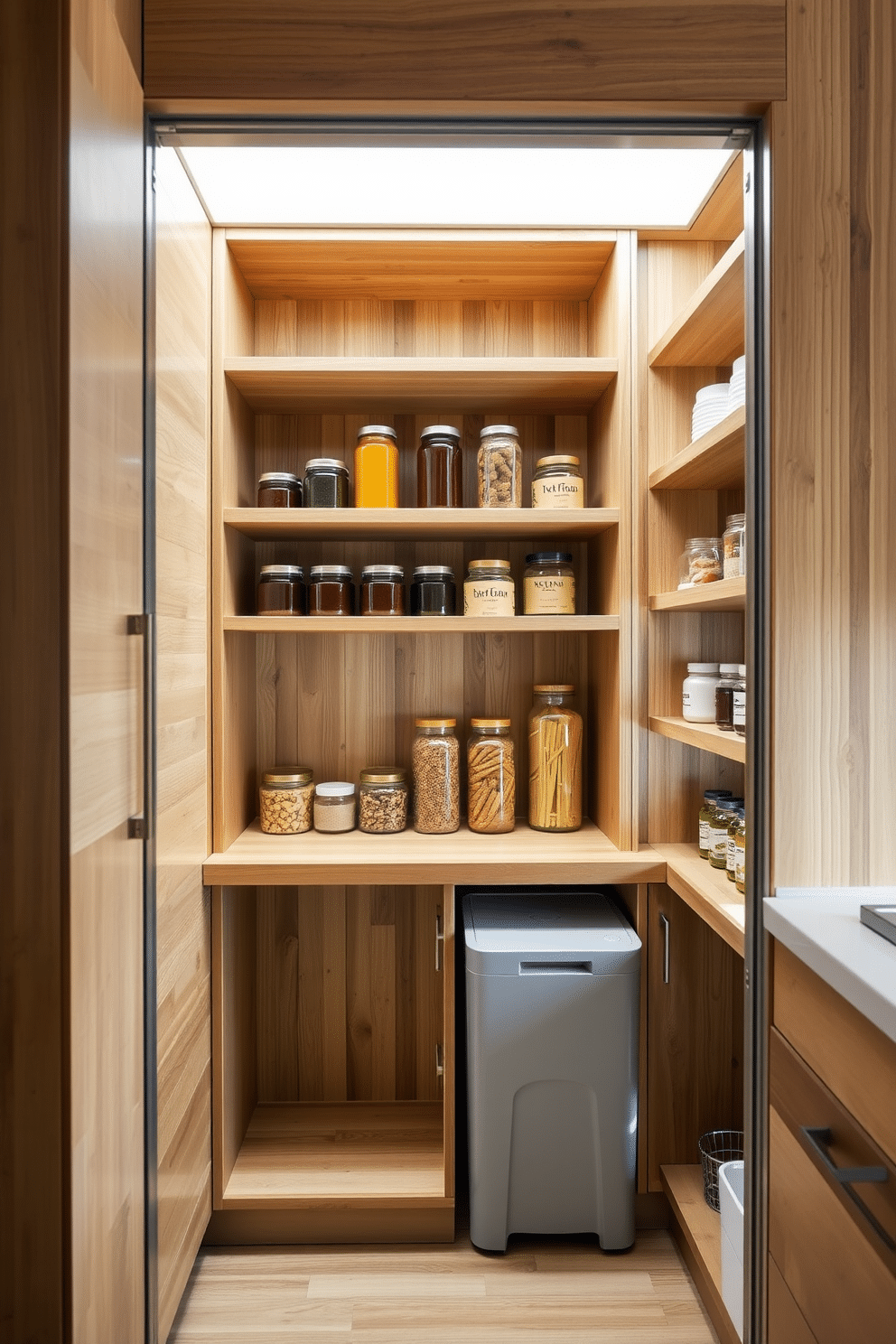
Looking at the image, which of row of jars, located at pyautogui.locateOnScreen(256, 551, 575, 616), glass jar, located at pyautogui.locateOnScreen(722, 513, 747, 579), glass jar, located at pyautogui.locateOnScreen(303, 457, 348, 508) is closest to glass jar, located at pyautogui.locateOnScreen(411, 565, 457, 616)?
row of jars, located at pyautogui.locateOnScreen(256, 551, 575, 616)

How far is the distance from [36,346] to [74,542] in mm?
212

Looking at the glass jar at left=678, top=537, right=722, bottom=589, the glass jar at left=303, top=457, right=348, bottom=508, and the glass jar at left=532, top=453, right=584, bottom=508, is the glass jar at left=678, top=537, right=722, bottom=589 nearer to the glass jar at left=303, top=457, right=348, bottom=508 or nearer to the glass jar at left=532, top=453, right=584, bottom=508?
the glass jar at left=532, top=453, right=584, bottom=508

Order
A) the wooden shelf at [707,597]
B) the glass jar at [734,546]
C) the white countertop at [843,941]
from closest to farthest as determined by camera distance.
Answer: the white countertop at [843,941]
the wooden shelf at [707,597]
the glass jar at [734,546]

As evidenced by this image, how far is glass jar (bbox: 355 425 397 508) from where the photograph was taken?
190 centimetres

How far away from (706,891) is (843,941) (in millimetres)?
569

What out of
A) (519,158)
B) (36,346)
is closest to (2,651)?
(36,346)

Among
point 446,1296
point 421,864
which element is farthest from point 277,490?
point 446,1296

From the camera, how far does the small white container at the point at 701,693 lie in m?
1.73

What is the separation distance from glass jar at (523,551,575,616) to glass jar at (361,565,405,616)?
30cm

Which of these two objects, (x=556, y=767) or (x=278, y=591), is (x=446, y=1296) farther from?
(x=278, y=591)

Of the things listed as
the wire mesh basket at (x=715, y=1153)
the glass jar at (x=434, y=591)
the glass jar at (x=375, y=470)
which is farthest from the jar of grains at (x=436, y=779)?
the wire mesh basket at (x=715, y=1153)

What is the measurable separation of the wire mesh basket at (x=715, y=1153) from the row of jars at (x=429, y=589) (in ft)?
3.85

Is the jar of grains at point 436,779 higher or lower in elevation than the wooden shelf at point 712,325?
lower

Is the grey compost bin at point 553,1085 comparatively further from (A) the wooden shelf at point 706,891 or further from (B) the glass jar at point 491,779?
(B) the glass jar at point 491,779
